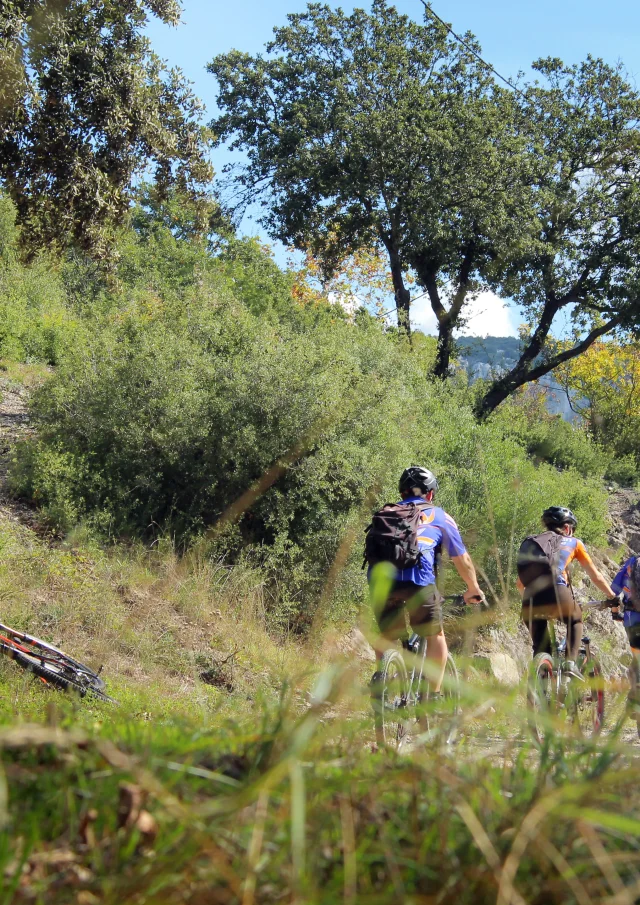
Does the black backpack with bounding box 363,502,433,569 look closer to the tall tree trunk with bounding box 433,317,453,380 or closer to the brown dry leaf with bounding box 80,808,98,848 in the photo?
the brown dry leaf with bounding box 80,808,98,848

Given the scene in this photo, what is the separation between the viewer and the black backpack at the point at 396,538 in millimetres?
6285

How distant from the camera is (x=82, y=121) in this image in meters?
10.7

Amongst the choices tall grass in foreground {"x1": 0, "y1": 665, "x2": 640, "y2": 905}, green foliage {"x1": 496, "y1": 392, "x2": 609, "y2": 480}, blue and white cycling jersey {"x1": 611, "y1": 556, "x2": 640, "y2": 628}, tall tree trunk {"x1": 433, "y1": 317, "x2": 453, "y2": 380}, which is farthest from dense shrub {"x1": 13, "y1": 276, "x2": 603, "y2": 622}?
tall tree trunk {"x1": 433, "y1": 317, "x2": 453, "y2": 380}

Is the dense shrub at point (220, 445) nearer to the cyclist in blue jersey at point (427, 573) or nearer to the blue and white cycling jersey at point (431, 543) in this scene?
the cyclist in blue jersey at point (427, 573)

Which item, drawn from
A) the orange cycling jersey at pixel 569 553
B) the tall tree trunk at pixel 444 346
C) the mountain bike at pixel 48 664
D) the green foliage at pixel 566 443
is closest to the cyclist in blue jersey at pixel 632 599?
the orange cycling jersey at pixel 569 553

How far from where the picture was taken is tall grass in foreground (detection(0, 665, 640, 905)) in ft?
3.35

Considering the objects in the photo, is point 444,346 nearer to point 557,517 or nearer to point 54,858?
point 557,517

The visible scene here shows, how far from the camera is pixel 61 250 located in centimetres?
1152

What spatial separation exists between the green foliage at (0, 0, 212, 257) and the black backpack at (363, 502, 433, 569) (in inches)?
255

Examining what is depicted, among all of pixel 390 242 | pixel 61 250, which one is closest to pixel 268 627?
pixel 61 250

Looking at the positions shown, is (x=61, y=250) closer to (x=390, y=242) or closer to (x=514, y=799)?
(x=514, y=799)

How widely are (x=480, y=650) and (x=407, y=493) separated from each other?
7242 millimetres

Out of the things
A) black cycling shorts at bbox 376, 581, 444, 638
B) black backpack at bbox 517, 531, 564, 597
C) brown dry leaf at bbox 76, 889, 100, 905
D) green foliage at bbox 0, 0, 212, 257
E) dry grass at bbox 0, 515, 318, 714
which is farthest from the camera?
green foliage at bbox 0, 0, 212, 257

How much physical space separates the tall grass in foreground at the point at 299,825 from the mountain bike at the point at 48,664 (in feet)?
19.4
